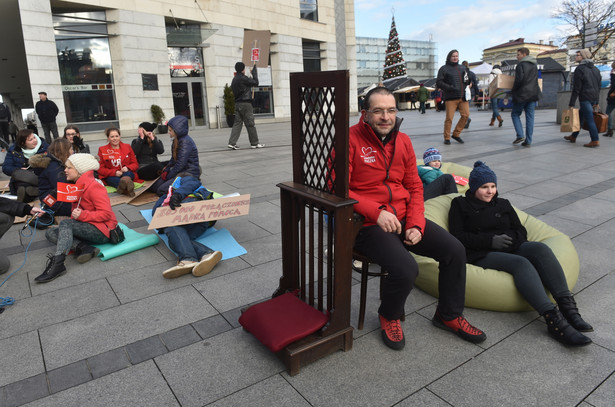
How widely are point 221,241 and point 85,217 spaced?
1359 mm

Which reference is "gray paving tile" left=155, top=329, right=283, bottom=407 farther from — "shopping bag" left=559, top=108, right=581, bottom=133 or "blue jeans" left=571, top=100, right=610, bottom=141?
"shopping bag" left=559, top=108, right=581, bottom=133

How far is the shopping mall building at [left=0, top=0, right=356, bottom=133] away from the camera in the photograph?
15.7 metres

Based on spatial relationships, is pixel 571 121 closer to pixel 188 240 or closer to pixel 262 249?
pixel 262 249

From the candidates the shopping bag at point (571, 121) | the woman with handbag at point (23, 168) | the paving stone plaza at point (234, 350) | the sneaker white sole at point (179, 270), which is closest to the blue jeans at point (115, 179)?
the woman with handbag at point (23, 168)

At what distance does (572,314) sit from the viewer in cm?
284

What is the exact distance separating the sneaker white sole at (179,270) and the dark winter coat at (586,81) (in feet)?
31.3

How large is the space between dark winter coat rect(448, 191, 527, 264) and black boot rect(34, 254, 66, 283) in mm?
3452

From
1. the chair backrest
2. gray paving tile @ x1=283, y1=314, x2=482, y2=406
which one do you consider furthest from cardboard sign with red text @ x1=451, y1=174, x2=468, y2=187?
the chair backrest

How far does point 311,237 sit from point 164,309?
1.39 m

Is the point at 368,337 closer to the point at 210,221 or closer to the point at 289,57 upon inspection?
the point at 210,221

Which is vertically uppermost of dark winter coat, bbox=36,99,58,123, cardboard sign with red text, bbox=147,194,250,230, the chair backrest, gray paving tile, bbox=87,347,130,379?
dark winter coat, bbox=36,99,58,123

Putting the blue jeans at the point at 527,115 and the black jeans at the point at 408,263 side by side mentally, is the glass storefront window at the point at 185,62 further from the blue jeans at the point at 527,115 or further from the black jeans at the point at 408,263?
the black jeans at the point at 408,263

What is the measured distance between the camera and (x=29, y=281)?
390 centimetres

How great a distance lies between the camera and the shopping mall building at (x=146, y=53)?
15703mm
